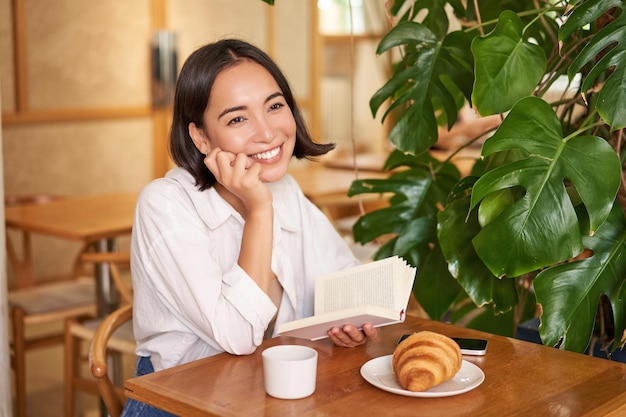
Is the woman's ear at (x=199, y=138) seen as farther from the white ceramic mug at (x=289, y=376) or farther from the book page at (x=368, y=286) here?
the white ceramic mug at (x=289, y=376)

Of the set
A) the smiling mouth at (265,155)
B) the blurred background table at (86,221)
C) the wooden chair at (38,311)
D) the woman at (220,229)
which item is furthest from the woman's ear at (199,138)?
the wooden chair at (38,311)

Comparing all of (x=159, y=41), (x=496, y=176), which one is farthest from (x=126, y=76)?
(x=496, y=176)

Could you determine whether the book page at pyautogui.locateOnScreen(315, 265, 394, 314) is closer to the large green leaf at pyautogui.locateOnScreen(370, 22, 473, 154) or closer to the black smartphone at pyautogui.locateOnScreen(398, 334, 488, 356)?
the black smartphone at pyautogui.locateOnScreen(398, 334, 488, 356)

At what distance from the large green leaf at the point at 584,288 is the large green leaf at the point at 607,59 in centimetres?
32

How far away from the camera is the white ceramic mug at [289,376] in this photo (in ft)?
4.77

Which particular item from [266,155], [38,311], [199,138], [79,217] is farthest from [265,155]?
[79,217]

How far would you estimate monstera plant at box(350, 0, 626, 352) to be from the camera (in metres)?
1.78

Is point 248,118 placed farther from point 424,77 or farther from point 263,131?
point 424,77

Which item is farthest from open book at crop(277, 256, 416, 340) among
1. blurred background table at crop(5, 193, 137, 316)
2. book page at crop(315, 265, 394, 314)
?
blurred background table at crop(5, 193, 137, 316)

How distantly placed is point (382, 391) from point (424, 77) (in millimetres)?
985

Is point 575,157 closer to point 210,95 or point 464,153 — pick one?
point 210,95

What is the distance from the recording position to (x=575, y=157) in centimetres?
179

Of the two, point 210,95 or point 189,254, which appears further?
point 210,95

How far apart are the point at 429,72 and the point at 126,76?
4257 millimetres
